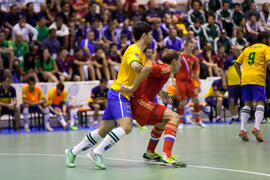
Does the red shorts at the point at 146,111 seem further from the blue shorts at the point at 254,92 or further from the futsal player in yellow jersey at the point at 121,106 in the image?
the blue shorts at the point at 254,92

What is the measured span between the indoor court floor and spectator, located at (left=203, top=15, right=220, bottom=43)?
11.5 m

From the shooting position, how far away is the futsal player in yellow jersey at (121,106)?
738 centimetres

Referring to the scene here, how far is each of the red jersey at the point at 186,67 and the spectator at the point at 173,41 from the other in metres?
5.16

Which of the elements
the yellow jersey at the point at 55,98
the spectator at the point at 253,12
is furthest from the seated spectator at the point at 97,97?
the spectator at the point at 253,12

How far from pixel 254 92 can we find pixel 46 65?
360 inches

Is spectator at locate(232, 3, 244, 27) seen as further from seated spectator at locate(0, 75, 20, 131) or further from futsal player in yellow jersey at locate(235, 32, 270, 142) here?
futsal player in yellow jersey at locate(235, 32, 270, 142)

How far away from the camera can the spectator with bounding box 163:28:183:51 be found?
2136 centimetres

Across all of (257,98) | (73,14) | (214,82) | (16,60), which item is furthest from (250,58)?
(73,14)

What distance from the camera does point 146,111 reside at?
7617mm

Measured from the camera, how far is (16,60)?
18.4 meters

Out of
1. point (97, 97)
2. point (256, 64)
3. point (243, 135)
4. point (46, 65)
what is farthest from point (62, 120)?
point (256, 64)

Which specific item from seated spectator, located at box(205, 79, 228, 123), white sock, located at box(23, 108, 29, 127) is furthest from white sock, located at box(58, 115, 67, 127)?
seated spectator, located at box(205, 79, 228, 123)

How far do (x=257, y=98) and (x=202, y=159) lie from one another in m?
3.13

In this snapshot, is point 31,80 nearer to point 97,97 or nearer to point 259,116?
point 97,97
